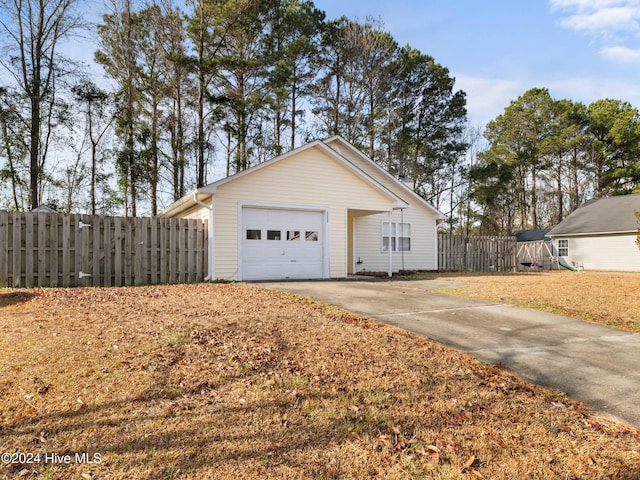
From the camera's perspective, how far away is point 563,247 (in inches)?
1026

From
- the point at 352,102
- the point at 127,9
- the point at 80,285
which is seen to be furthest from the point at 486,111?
the point at 80,285

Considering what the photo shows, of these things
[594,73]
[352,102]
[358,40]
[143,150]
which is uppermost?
[358,40]

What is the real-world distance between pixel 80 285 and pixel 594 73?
67.4 feet

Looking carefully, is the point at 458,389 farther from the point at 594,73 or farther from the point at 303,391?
the point at 594,73

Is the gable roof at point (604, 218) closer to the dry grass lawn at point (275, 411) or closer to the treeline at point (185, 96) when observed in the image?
the treeline at point (185, 96)

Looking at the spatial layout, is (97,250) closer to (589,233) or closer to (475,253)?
(475,253)

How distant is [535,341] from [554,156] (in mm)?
37203

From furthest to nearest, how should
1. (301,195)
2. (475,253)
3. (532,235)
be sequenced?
(532,235)
(475,253)
(301,195)

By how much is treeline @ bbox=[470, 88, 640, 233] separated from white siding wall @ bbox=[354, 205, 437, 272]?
49.0 feet

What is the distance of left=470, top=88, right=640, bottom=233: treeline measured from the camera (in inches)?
1272

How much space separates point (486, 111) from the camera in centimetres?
3531

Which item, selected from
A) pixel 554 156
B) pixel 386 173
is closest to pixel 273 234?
pixel 386 173

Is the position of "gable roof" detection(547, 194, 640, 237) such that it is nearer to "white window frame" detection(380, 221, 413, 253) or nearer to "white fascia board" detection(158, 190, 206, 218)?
"white window frame" detection(380, 221, 413, 253)

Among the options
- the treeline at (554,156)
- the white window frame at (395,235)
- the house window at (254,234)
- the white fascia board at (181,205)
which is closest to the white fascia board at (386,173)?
the white window frame at (395,235)
